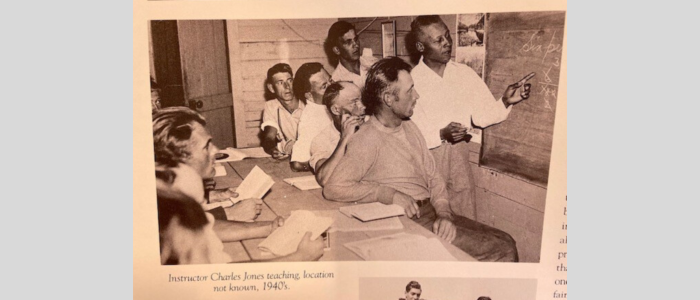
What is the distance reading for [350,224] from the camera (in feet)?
3.13

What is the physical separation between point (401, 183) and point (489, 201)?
0.15 m

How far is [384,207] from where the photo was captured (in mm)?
960

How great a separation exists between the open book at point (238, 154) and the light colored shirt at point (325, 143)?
8 centimetres

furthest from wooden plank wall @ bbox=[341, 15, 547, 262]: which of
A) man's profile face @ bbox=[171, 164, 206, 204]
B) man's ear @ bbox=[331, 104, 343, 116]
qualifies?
man's profile face @ bbox=[171, 164, 206, 204]

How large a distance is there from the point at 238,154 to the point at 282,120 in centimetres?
9

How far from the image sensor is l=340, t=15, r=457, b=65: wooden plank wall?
93 cm

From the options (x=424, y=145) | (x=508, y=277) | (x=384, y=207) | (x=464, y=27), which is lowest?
(x=508, y=277)

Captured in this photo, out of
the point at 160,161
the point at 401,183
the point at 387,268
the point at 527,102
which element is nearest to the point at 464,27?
the point at 527,102

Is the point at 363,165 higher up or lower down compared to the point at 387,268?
higher up

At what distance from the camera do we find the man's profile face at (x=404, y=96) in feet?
3.13

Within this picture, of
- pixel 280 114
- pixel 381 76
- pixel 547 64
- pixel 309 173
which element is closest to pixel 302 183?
pixel 309 173

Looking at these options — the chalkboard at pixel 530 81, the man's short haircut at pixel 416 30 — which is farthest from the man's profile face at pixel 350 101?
the chalkboard at pixel 530 81

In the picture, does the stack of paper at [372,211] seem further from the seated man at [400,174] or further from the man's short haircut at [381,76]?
the man's short haircut at [381,76]

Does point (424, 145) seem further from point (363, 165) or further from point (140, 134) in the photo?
point (140, 134)
